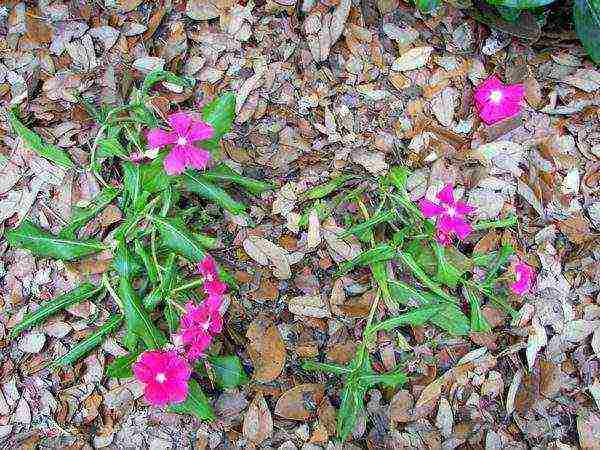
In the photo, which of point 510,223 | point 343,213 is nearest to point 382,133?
point 343,213

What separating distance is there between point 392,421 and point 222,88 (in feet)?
3.49

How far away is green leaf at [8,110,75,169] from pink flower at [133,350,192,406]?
0.65m

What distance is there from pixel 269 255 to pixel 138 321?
1.36ft

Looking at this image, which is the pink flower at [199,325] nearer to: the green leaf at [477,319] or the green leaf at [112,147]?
the green leaf at [112,147]

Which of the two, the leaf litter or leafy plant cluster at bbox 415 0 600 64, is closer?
the leaf litter

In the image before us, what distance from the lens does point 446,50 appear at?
2.43 metres

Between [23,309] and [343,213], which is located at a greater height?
[343,213]

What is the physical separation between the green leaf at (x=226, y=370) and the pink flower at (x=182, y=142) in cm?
47

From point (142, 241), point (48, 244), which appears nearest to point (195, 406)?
point (142, 241)

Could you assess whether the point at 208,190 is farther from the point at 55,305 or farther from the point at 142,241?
the point at 55,305

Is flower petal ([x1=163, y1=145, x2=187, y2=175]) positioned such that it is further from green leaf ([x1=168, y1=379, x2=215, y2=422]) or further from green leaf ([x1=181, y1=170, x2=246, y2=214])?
green leaf ([x1=168, y1=379, x2=215, y2=422])

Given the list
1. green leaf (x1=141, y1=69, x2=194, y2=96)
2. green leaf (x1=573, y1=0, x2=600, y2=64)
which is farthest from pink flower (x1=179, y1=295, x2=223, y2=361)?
green leaf (x1=573, y1=0, x2=600, y2=64)

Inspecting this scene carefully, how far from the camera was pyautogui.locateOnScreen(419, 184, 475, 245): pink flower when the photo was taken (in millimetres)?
1982

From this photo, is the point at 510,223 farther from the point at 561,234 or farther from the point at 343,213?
the point at 343,213
